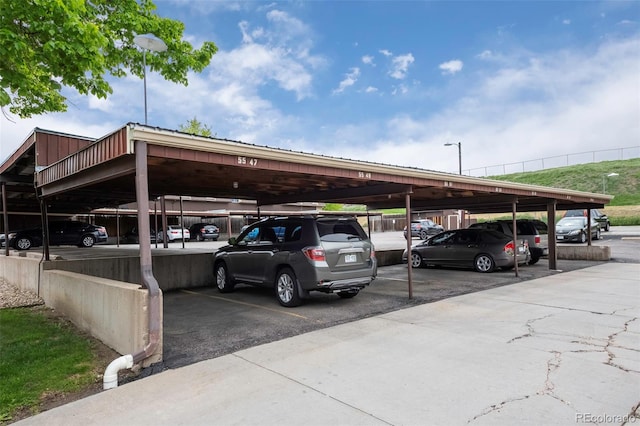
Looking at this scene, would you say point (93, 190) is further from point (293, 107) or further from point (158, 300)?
point (293, 107)

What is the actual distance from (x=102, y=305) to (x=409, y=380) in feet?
14.6

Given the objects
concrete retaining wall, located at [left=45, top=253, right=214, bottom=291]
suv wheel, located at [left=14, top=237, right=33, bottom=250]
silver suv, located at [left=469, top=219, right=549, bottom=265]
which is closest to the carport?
silver suv, located at [left=469, top=219, right=549, bottom=265]

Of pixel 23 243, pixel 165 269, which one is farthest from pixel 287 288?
pixel 23 243

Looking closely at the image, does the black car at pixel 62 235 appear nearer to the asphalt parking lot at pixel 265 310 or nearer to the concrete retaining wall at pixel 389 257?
the asphalt parking lot at pixel 265 310

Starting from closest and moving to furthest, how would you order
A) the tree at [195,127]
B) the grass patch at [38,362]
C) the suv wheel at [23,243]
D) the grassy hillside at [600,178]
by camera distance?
the grass patch at [38,362] < the suv wheel at [23,243] < the tree at [195,127] < the grassy hillside at [600,178]

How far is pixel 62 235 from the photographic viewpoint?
2273cm

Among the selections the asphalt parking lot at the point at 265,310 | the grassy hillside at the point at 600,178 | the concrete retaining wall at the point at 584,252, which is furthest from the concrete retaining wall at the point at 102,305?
the grassy hillside at the point at 600,178

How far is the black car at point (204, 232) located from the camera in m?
31.6

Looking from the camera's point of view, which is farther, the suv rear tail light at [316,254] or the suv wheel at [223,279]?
the suv wheel at [223,279]

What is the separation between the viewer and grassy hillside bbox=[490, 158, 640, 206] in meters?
47.5

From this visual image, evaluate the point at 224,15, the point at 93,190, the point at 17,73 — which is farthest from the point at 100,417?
the point at 224,15

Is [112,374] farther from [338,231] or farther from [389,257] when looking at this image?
[389,257]

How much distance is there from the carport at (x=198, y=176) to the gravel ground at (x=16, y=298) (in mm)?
2037

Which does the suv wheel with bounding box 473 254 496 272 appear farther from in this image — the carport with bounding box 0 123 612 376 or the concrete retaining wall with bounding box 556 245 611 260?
the concrete retaining wall with bounding box 556 245 611 260
